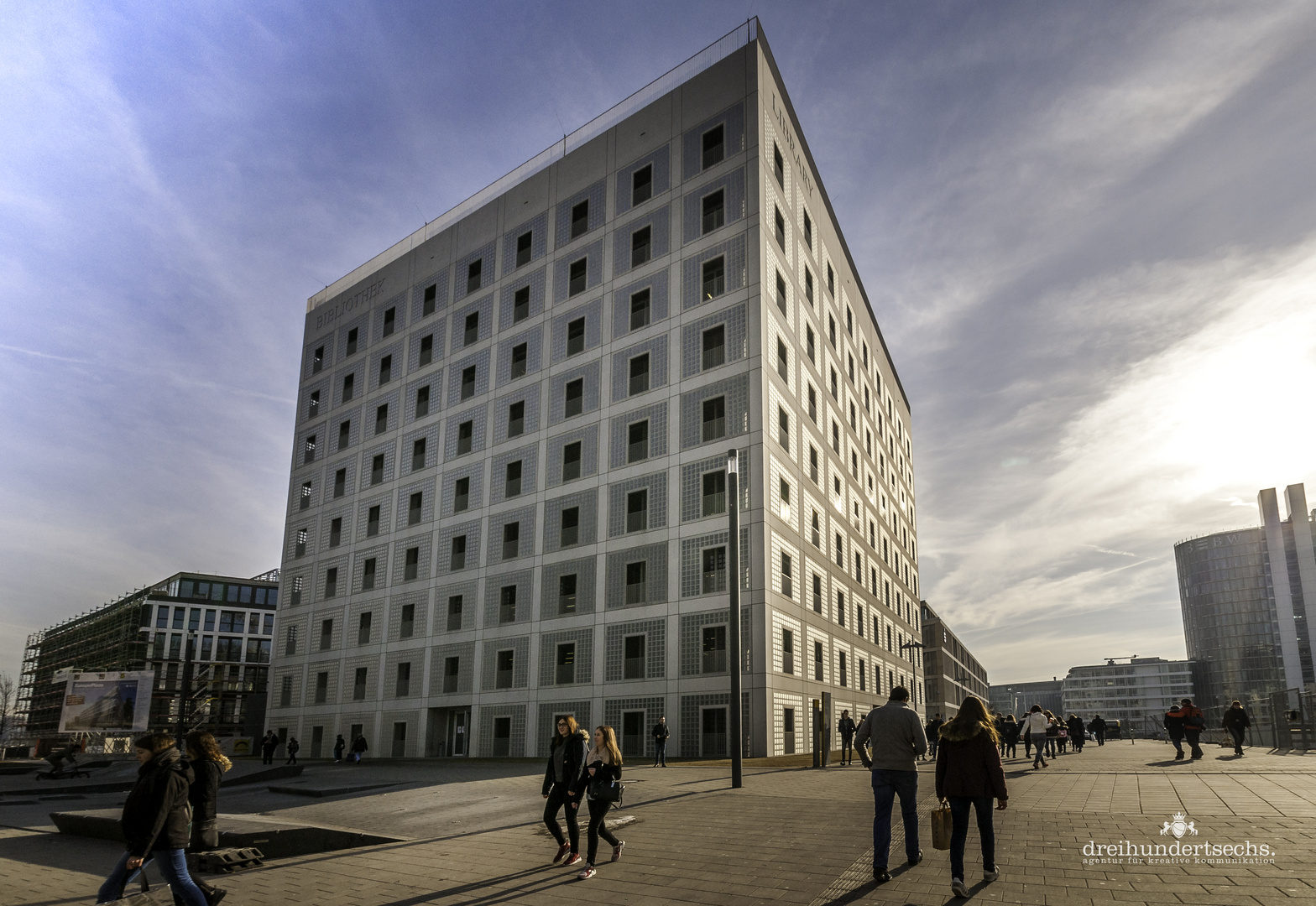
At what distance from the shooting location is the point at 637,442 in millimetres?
35219

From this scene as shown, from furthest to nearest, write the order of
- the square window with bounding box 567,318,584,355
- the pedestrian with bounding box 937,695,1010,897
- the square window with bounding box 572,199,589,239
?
1. the square window with bounding box 572,199,589,239
2. the square window with bounding box 567,318,584,355
3. the pedestrian with bounding box 937,695,1010,897

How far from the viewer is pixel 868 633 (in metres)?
47.6

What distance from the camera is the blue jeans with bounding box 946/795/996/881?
24.7 ft

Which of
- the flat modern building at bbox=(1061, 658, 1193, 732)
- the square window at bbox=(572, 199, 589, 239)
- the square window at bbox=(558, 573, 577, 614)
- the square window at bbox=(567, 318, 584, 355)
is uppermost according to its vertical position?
the square window at bbox=(572, 199, 589, 239)

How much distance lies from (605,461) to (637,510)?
276 centimetres

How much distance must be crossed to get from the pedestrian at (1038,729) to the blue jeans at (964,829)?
15733 millimetres

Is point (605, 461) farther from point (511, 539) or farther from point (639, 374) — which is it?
point (511, 539)

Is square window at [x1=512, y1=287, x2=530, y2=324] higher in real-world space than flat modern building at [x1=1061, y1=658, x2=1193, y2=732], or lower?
higher

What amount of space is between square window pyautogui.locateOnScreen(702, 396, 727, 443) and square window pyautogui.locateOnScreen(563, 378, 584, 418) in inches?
252

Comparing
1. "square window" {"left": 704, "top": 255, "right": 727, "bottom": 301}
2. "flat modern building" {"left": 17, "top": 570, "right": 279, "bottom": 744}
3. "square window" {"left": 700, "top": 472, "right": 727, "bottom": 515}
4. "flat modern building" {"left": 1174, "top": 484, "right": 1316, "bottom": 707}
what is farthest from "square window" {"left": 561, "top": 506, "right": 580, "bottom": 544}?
"flat modern building" {"left": 1174, "top": 484, "right": 1316, "bottom": 707}

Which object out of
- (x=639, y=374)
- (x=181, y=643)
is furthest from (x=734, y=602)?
(x=181, y=643)

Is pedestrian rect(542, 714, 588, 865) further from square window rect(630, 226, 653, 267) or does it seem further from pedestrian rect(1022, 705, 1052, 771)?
square window rect(630, 226, 653, 267)

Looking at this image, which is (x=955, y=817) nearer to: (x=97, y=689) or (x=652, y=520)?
(x=652, y=520)

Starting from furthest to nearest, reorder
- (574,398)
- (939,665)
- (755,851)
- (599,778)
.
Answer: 1. (939,665)
2. (574,398)
3. (755,851)
4. (599,778)
